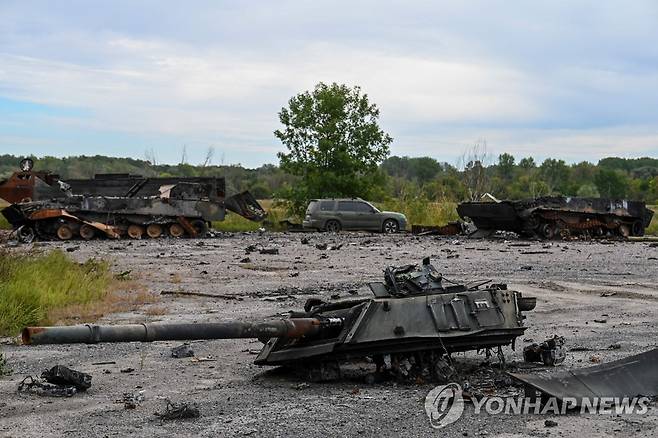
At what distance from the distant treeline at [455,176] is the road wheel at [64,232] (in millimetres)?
14992

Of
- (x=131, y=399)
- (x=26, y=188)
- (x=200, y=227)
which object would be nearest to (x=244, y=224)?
(x=200, y=227)

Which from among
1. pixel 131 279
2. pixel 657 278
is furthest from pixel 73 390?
pixel 657 278

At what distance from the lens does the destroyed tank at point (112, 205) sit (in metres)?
30.9

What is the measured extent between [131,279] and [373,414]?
11.2 metres

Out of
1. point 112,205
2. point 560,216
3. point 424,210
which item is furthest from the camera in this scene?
point 424,210

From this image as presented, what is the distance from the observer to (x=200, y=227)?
33219mm

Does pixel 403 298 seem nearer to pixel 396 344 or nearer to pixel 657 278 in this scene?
pixel 396 344

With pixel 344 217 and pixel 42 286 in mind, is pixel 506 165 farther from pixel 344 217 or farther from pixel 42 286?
pixel 42 286

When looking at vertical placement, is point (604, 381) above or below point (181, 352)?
above

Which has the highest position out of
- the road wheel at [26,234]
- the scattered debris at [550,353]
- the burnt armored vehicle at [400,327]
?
the burnt armored vehicle at [400,327]

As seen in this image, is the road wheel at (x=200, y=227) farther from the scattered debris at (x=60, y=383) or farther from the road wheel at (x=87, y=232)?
the scattered debris at (x=60, y=383)

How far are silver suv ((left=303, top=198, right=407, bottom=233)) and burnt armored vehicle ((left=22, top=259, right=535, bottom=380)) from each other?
26.9 m

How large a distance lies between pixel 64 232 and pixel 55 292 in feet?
57.3

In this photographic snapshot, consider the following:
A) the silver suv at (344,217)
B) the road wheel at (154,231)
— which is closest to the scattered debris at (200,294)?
the road wheel at (154,231)
